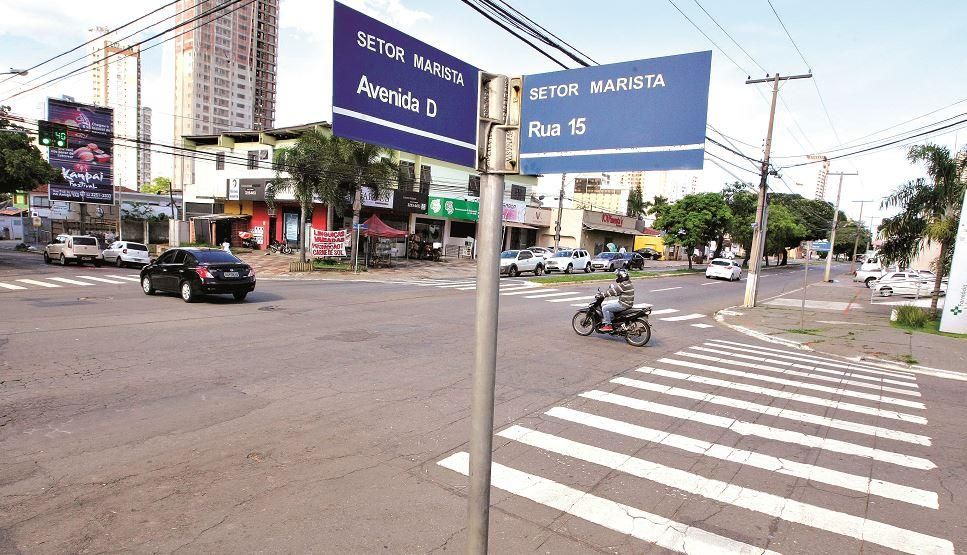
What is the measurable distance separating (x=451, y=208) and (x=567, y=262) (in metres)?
10.5

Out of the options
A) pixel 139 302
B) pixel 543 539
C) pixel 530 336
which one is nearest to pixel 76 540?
pixel 543 539

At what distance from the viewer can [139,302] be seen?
14336 millimetres

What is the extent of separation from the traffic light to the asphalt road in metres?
12.5

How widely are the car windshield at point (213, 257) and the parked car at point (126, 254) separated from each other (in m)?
17.7

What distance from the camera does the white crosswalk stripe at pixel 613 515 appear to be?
3648mm

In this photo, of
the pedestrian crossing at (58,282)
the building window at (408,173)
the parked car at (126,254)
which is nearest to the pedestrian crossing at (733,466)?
the pedestrian crossing at (58,282)

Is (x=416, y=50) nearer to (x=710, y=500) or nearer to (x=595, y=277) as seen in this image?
(x=710, y=500)

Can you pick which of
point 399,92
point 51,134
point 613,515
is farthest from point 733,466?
point 51,134

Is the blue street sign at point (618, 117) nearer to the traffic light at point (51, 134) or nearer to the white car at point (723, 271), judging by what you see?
the traffic light at point (51, 134)

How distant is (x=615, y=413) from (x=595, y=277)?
24.7 meters

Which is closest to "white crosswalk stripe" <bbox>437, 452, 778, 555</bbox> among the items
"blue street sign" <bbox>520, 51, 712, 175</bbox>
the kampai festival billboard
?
"blue street sign" <bbox>520, 51, 712, 175</bbox>

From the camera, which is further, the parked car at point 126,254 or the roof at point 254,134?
the roof at point 254,134

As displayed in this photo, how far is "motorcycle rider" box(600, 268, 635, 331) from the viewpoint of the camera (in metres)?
11.4

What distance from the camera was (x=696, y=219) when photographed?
140ft
